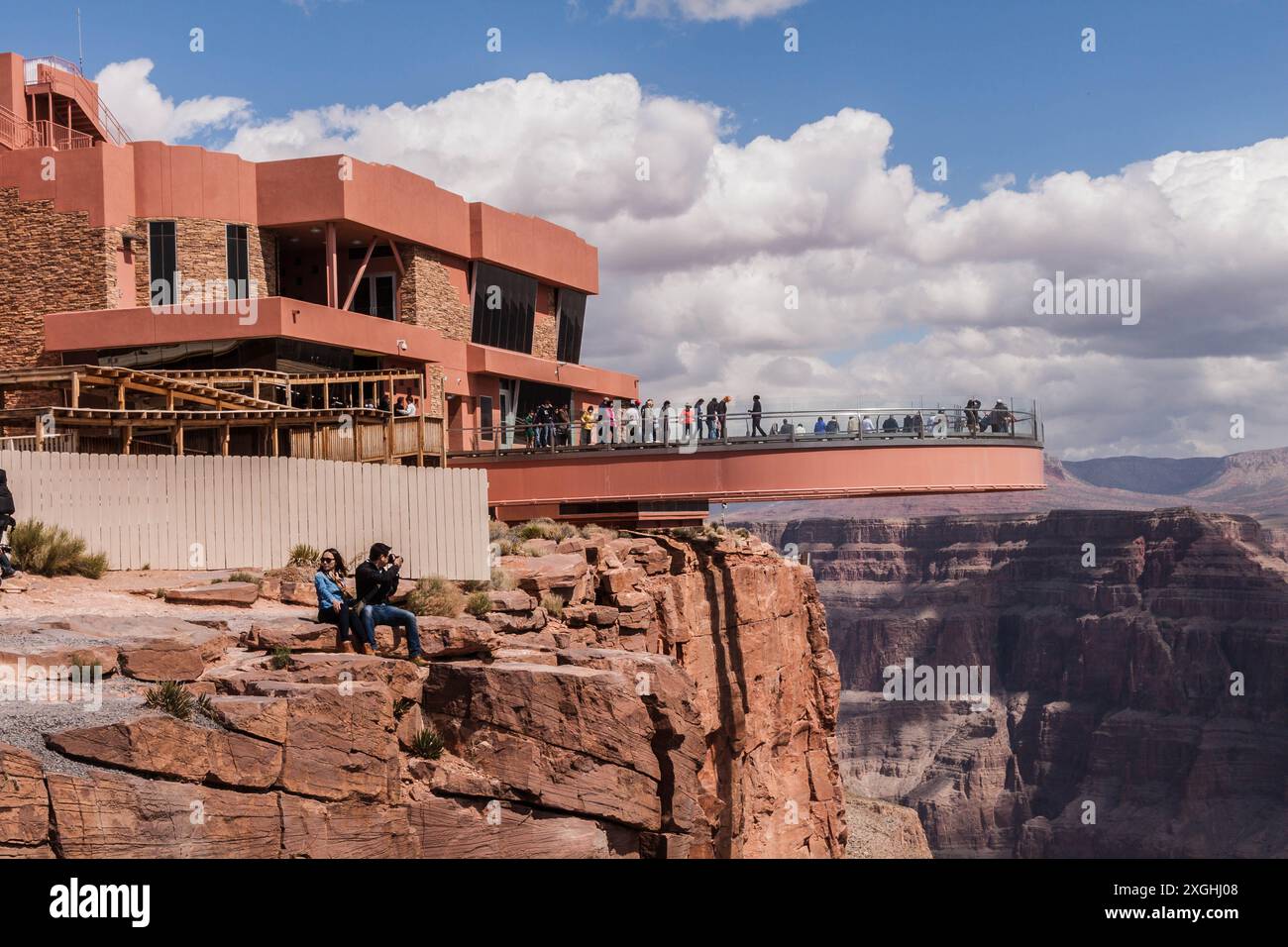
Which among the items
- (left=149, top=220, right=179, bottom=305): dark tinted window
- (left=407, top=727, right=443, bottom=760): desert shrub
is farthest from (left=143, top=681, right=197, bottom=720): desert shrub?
(left=149, top=220, right=179, bottom=305): dark tinted window

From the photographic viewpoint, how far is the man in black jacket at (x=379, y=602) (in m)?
20.5

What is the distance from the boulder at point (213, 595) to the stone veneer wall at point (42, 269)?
24.8 meters

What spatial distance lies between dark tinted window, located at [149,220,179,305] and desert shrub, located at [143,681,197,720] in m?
31.1

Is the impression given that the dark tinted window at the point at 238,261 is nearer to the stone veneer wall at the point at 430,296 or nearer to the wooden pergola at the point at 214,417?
the stone veneer wall at the point at 430,296

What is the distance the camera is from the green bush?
25383 millimetres

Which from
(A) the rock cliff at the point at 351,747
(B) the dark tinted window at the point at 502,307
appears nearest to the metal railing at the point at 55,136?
(B) the dark tinted window at the point at 502,307

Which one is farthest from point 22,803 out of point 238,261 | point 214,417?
point 238,261

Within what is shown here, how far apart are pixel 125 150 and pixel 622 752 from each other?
33897mm

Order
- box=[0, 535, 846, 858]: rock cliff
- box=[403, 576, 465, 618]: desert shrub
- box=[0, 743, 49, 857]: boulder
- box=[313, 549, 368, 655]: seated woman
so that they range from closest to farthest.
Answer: box=[0, 743, 49, 857]: boulder
box=[0, 535, 846, 858]: rock cliff
box=[313, 549, 368, 655]: seated woman
box=[403, 576, 465, 618]: desert shrub

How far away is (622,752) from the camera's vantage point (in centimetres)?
2072

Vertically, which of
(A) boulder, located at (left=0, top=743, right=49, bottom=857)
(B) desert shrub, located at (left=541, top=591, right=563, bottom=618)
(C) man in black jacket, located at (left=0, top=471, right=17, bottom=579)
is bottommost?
(A) boulder, located at (left=0, top=743, right=49, bottom=857)

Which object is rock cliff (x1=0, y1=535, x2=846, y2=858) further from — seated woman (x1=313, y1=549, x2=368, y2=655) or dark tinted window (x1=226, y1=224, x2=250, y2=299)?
dark tinted window (x1=226, y1=224, x2=250, y2=299)
